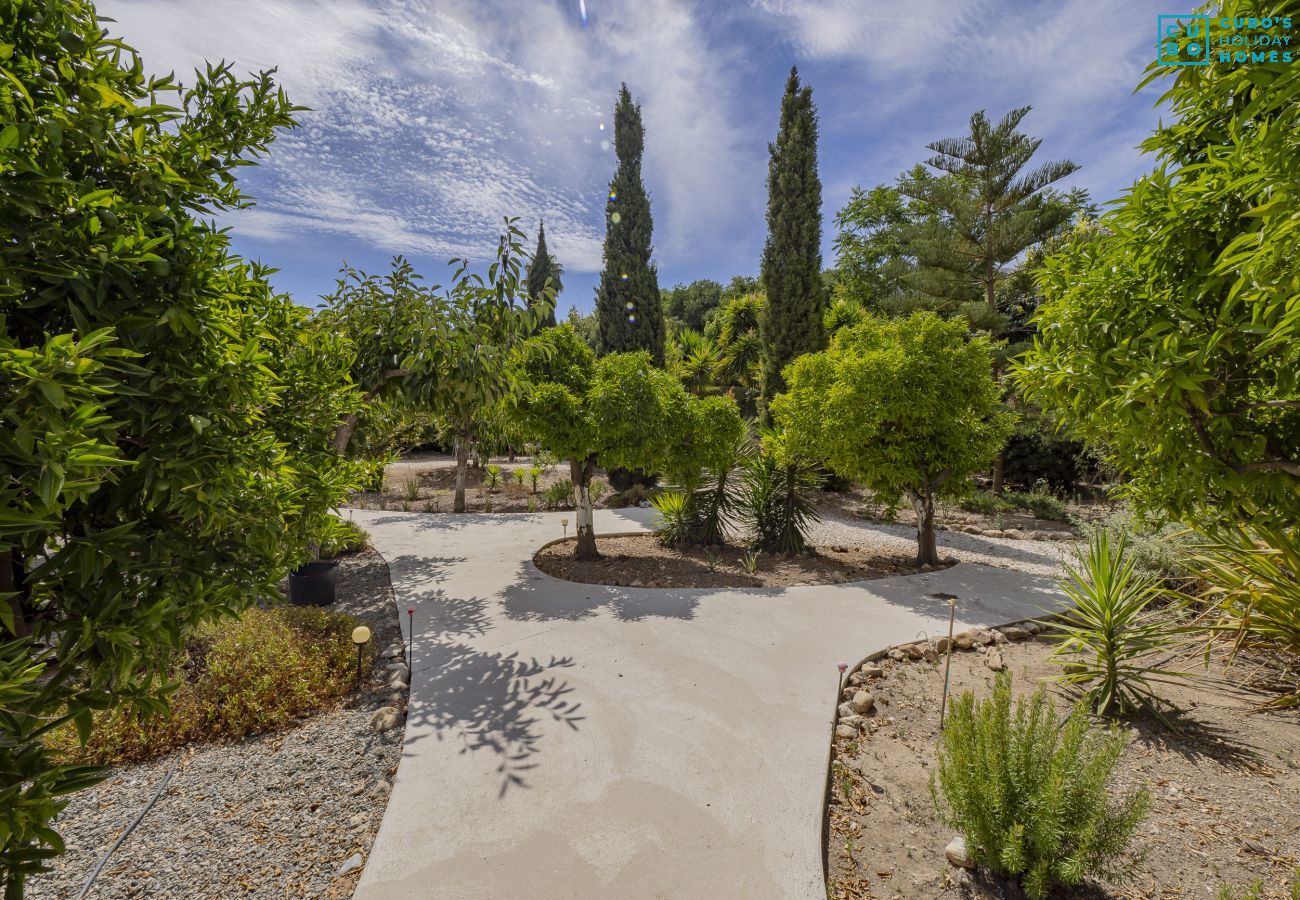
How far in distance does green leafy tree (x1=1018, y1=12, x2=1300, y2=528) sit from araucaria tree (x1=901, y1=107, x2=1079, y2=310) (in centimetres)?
1106

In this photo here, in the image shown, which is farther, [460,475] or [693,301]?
[693,301]

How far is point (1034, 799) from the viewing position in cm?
210

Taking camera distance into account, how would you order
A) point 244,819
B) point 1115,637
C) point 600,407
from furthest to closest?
1. point 600,407
2. point 1115,637
3. point 244,819

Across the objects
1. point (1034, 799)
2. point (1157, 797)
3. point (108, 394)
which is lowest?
point (1157, 797)

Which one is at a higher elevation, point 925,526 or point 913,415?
point 913,415

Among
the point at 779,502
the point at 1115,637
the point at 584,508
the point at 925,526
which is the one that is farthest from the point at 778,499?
the point at 1115,637

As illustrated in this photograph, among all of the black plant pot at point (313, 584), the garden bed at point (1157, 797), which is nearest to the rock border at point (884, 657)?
the garden bed at point (1157, 797)

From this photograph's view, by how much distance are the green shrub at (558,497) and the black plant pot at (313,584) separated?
20.2 ft

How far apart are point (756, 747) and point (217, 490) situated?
3.03 metres

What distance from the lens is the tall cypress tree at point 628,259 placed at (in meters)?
14.6

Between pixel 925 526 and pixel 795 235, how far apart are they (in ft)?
31.8

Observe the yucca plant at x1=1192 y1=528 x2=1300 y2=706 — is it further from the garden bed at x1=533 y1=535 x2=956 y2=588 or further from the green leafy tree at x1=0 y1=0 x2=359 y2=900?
the green leafy tree at x1=0 y1=0 x2=359 y2=900

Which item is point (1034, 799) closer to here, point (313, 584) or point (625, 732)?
point (625, 732)

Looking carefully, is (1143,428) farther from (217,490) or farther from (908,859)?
(217,490)
